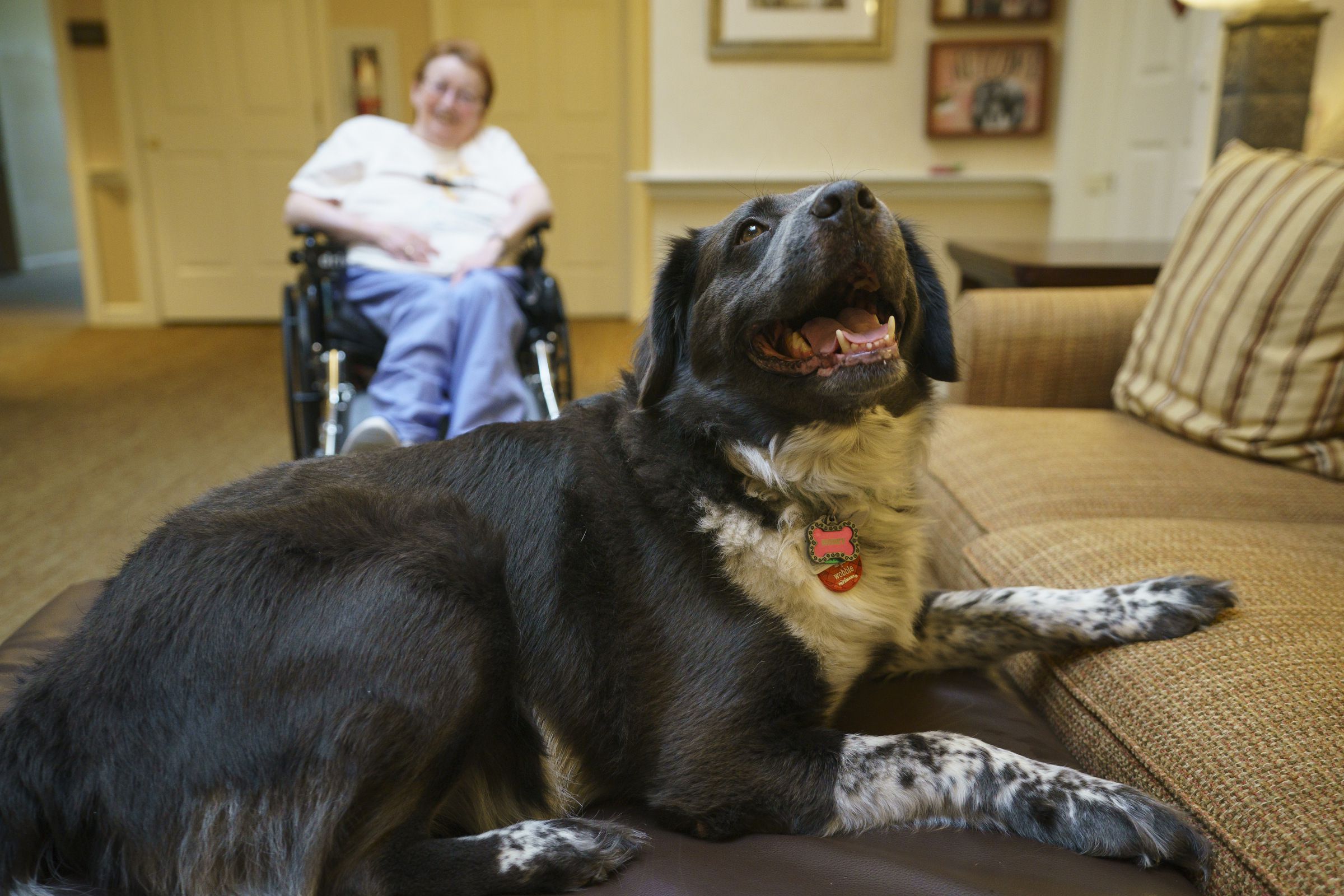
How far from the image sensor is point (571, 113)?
7145 mm

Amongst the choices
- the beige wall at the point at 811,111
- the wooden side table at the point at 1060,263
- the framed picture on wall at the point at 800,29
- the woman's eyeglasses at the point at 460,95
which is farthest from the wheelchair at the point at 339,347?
the framed picture on wall at the point at 800,29

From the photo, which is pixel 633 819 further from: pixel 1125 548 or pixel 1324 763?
pixel 1125 548

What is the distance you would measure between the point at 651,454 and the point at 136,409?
4288mm

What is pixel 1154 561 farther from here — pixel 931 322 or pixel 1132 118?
pixel 1132 118

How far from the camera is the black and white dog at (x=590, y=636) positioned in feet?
3.42

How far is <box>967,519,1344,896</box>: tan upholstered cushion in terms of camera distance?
38.0 inches

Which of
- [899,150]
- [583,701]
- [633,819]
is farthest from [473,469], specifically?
[899,150]

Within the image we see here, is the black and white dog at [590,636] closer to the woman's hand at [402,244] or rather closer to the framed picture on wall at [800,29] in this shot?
the woman's hand at [402,244]

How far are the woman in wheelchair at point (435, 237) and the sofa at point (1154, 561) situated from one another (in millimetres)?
1327

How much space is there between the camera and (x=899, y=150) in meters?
5.36

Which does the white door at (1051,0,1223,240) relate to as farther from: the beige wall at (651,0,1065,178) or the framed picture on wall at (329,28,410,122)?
the framed picture on wall at (329,28,410,122)

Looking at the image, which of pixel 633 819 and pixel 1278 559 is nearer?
pixel 633 819

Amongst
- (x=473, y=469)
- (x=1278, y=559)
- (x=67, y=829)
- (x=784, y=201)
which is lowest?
(x=67, y=829)

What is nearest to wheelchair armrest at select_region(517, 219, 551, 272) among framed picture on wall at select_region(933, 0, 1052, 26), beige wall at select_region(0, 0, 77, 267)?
framed picture on wall at select_region(933, 0, 1052, 26)
